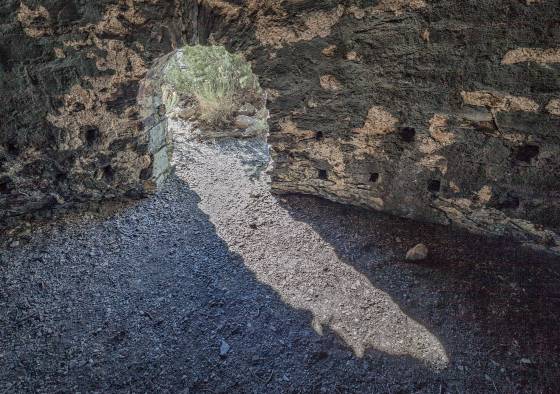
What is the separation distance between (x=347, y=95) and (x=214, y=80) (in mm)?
2562

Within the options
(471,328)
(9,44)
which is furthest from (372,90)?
(9,44)

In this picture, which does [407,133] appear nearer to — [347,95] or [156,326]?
[347,95]

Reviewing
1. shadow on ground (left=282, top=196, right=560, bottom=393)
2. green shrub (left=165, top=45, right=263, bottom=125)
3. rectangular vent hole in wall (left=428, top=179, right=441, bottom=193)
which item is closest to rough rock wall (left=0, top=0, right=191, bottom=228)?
shadow on ground (left=282, top=196, right=560, bottom=393)

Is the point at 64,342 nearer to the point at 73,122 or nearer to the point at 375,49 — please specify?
the point at 73,122

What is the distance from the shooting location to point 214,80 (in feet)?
14.9

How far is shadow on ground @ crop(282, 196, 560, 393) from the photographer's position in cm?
182

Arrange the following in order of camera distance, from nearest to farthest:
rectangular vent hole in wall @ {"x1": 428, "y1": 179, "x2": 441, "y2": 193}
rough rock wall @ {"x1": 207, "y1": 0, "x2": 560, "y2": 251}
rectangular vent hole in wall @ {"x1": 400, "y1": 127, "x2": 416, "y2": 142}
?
rough rock wall @ {"x1": 207, "y1": 0, "x2": 560, "y2": 251}, rectangular vent hole in wall @ {"x1": 400, "y1": 127, "x2": 416, "y2": 142}, rectangular vent hole in wall @ {"x1": 428, "y1": 179, "x2": 441, "y2": 193}

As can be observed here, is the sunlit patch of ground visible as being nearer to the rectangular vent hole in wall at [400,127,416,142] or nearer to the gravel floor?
the gravel floor

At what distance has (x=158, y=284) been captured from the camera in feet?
7.67

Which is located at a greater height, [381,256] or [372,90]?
[372,90]

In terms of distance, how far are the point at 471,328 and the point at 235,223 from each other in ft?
5.29

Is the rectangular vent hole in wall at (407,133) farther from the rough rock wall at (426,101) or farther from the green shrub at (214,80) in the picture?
the green shrub at (214,80)

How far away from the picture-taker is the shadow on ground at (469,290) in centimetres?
182

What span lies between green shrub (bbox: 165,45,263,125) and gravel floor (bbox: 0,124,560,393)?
6.05 ft
